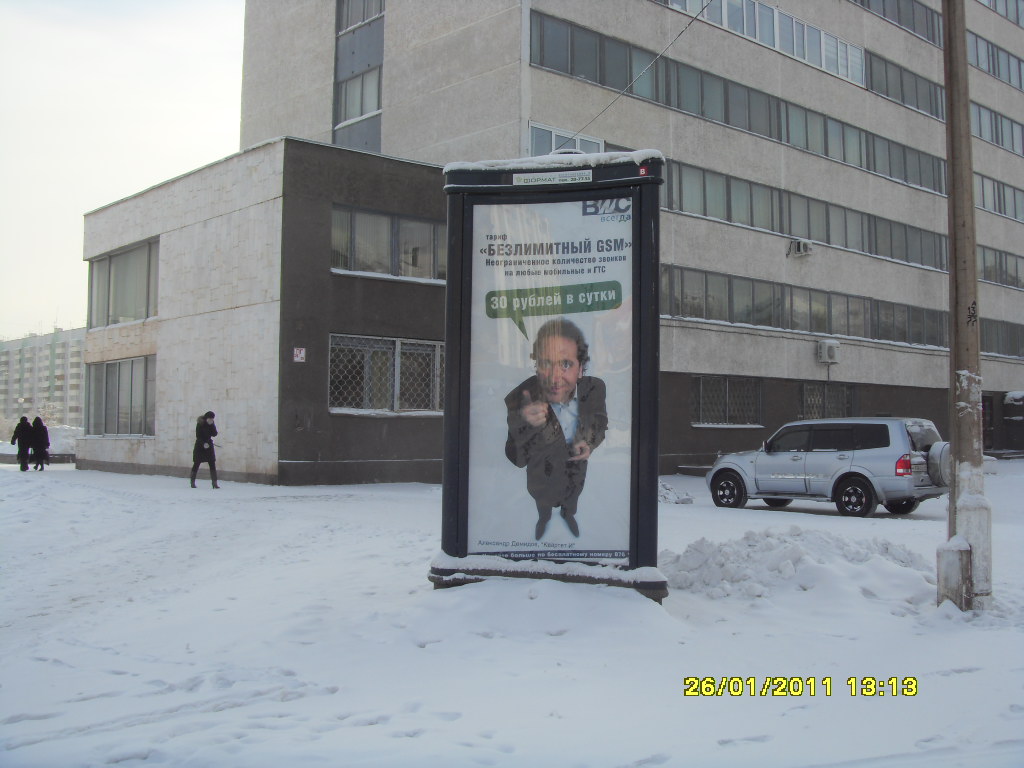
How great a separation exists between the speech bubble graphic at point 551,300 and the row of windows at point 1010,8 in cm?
4002

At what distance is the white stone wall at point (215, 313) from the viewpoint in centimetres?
1922

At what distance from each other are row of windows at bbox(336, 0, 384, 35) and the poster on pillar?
22.9 meters

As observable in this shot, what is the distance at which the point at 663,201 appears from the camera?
25625mm

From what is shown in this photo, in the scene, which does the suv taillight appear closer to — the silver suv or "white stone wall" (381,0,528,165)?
the silver suv

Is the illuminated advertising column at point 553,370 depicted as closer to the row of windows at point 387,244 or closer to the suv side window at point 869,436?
the suv side window at point 869,436

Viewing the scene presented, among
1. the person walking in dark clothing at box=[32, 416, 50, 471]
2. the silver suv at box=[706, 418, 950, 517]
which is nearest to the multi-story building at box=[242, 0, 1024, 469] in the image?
the silver suv at box=[706, 418, 950, 517]

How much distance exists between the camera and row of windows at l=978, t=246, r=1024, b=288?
127 feet

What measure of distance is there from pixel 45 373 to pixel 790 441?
435 ft

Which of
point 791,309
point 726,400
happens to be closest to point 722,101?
point 791,309

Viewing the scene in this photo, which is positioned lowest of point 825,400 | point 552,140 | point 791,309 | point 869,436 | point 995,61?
point 869,436

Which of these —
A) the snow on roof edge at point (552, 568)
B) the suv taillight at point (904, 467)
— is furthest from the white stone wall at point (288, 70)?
the snow on roof edge at point (552, 568)

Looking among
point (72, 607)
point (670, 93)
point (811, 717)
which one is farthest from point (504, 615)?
point (670, 93)

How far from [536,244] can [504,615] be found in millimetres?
2683

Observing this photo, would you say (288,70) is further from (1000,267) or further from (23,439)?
(1000,267)
